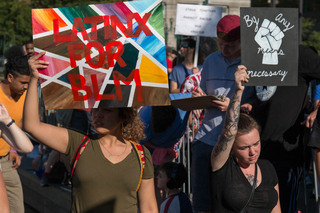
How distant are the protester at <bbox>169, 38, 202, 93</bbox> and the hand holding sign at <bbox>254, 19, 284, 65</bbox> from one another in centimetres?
357

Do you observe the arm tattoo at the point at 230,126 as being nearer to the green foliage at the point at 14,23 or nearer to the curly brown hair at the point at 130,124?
the curly brown hair at the point at 130,124

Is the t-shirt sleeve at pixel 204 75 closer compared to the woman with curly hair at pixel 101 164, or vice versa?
the woman with curly hair at pixel 101 164

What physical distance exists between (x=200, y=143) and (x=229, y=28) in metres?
1.01

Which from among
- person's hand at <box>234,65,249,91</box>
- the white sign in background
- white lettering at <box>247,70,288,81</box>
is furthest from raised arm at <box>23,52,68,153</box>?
the white sign in background

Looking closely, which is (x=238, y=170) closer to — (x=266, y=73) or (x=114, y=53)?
(x=266, y=73)

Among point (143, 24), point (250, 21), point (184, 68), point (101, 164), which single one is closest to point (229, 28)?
point (250, 21)

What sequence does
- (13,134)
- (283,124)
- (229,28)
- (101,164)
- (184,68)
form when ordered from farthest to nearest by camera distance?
1. (184,68)
2. (283,124)
3. (229,28)
4. (101,164)
5. (13,134)

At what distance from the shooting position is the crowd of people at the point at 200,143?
3.20m

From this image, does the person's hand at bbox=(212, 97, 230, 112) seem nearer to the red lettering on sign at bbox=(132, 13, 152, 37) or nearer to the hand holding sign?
the hand holding sign

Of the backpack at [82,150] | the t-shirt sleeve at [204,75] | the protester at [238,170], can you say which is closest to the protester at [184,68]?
the t-shirt sleeve at [204,75]

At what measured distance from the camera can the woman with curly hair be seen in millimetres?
3135

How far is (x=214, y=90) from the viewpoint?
455cm

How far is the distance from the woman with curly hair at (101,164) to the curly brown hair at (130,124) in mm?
57

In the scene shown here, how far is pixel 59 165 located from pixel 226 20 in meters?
4.04
